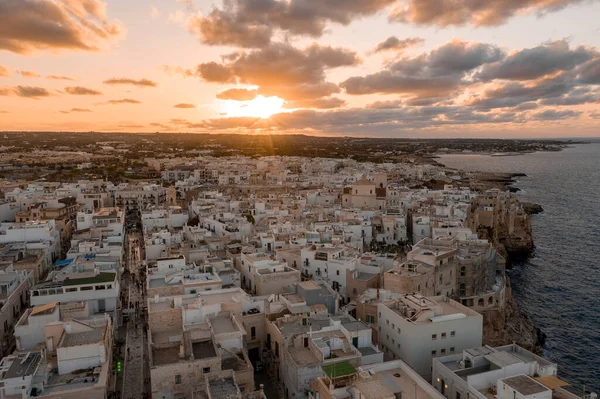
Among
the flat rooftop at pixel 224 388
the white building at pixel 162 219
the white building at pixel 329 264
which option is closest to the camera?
the flat rooftop at pixel 224 388

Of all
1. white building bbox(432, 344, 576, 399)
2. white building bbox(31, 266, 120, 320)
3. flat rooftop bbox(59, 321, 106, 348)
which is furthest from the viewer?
white building bbox(31, 266, 120, 320)

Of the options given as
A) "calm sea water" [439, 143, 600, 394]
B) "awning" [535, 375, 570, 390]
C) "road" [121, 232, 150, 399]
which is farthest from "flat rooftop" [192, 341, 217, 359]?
"calm sea water" [439, 143, 600, 394]

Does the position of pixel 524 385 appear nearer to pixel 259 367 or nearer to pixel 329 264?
pixel 259 367

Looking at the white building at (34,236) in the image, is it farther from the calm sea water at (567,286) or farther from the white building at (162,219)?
the calm sea water at (567,286)

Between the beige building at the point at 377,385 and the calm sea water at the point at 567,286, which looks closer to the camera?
the beige building at the point at 377,385

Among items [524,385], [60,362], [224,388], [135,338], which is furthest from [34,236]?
[524,385]

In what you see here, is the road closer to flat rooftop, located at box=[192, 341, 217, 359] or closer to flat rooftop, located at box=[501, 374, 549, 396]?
flat rooftop, located at box=[192, 341, 217, 359]

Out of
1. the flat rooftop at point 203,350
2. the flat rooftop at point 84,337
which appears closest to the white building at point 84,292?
the flat rooftop at point 84,337

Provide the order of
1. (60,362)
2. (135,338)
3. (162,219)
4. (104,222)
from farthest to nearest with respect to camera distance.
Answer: (162,219), (104,222), (135,338), (60,362)

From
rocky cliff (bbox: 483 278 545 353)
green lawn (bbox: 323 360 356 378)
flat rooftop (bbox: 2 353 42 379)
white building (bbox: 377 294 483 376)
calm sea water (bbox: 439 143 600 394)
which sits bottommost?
calm sea water (bbox: 439 143 600 394)
